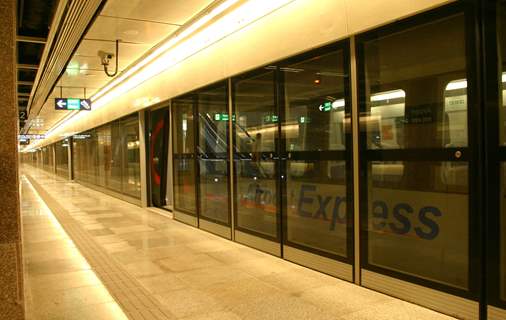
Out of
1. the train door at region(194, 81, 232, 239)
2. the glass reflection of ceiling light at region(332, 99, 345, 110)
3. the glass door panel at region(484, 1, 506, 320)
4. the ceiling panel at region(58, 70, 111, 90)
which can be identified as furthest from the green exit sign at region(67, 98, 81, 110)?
the glass door panel at region(484, 1, 506, 320)

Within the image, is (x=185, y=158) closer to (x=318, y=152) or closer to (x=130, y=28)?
(x=130, y=28)

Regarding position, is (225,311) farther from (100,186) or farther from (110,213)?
(100,186)

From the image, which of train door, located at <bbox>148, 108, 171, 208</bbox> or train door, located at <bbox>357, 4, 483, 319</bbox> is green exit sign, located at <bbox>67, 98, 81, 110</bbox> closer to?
train door, located at <bbox>148, 108, 171, 208</bbox>

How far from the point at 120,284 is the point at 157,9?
3279mm

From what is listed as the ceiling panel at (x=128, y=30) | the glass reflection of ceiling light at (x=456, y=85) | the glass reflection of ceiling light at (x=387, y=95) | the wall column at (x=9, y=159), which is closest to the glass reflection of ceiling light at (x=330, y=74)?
the glass reflection of ceiling light at (x=387, y=95)

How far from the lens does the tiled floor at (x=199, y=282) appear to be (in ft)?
10.5

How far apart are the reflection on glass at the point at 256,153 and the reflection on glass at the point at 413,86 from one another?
1.39m

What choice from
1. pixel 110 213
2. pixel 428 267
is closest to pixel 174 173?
pixel 110 213

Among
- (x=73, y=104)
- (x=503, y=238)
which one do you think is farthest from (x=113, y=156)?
(x=503, y=238)

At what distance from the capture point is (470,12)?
282cm

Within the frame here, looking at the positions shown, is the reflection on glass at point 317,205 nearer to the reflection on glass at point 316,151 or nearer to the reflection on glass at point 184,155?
the reflection on glass at point 316,151

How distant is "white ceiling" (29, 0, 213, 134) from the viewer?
5.05 metres

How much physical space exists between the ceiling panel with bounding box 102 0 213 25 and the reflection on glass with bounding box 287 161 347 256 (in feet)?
7.50

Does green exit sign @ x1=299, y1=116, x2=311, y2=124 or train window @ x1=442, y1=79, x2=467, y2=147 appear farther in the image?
green exit sign @ x1=299, y1=116, x2=311, y2=124
